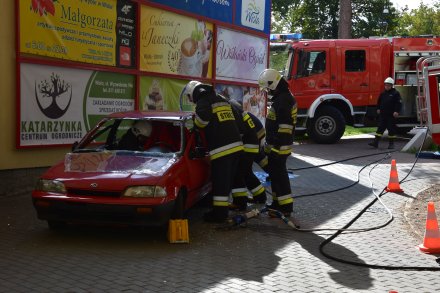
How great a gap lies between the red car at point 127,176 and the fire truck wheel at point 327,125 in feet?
34.9

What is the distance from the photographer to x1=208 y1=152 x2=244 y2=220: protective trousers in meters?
7.56

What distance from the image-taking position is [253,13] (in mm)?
16266

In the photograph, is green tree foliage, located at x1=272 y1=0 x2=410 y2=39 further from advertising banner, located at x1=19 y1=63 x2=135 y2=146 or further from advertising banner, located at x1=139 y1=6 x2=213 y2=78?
advertising banner, located at x1=19 y1=63 x2=135 y2=146

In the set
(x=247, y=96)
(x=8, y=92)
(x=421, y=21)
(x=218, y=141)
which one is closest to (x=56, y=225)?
(x=218, y=141)

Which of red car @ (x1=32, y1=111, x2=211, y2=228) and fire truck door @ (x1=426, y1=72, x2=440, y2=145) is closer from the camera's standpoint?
red car @ (x1=32, y1=111, x2=211, y2=228)

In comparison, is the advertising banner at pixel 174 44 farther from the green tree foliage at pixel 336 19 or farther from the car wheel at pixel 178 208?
the green tree foliage at pixel 336 19

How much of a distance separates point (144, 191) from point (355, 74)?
13179 mm

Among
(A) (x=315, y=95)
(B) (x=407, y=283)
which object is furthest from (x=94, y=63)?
(A) (x=315, y=95)

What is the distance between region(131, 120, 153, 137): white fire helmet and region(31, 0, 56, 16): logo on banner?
2.78 meters

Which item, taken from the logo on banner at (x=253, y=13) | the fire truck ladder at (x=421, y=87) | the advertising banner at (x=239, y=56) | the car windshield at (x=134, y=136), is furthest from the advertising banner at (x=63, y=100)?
the fire truck ladder at (x=421, y=87)

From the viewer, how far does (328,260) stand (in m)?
6.17

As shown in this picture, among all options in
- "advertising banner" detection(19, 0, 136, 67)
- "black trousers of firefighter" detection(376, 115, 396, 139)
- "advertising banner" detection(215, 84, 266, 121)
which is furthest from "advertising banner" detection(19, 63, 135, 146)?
"black trousers of firefighter" detection(376, 115, 396, 139)

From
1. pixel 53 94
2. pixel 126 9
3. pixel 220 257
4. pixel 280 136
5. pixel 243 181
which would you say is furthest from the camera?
pixel 126 9

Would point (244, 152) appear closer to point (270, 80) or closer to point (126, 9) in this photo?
point (270, 80)
